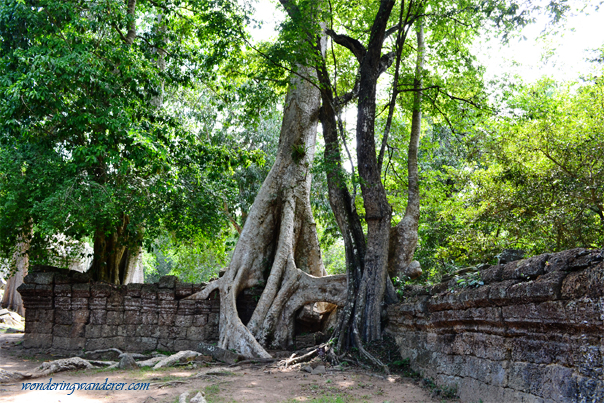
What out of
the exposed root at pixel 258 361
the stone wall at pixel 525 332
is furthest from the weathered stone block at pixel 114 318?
the stone wall at pixel 525 332

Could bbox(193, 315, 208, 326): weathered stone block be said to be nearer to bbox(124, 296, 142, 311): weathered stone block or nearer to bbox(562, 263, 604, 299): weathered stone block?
bbox(124, 296, 142, 311): weathered stone block

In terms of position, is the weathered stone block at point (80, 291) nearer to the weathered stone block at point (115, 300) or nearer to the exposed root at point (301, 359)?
the weathered stone block at point (115, 300)

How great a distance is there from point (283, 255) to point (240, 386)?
3.44 meters

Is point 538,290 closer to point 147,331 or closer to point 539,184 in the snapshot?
point 539,184

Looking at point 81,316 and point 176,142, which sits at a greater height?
point 176,142

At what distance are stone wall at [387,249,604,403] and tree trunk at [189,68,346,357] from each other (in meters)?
3.28

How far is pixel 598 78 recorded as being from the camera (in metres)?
7.63

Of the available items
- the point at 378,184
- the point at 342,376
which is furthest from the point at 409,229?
the point at 342,376

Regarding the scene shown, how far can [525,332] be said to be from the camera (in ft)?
10.4

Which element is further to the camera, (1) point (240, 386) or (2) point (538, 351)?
(1) point (240, 386)

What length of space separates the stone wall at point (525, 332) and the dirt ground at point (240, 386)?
1.84ft

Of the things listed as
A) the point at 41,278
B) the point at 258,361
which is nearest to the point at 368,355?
the point at 258,361

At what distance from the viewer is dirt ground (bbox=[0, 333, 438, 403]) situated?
4277mm

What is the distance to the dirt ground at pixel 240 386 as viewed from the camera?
4277 millimetres
